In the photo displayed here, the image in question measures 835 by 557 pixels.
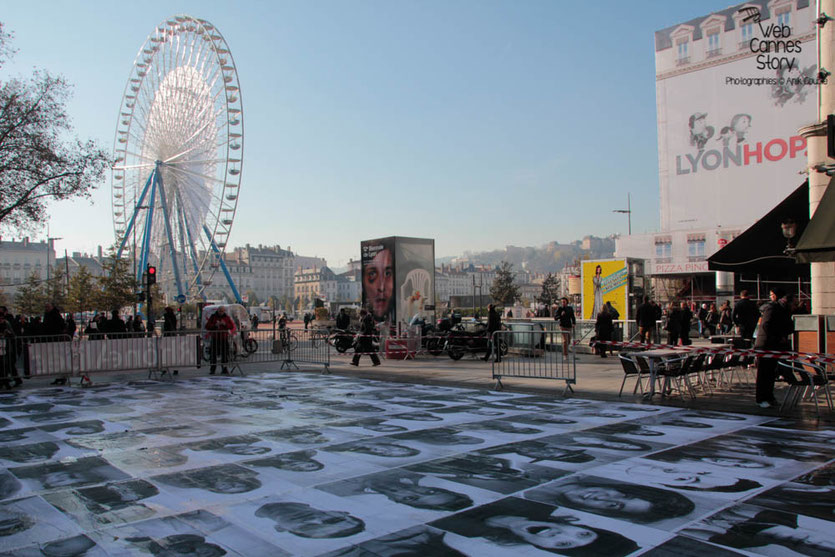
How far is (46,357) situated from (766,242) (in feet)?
51.2

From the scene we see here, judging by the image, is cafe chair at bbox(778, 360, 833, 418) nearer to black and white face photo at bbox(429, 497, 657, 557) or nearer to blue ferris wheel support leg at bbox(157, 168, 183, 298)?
black and white face photo at bbox(429, 497, 657, 557)

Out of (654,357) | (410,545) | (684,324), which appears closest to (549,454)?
(410,545)

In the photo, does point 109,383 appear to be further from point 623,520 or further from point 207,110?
point 207,110

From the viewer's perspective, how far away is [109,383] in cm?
1459

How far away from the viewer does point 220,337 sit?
16.7 meters

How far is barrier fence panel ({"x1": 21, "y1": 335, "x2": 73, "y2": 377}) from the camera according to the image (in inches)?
549

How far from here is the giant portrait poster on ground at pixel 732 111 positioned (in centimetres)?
5422

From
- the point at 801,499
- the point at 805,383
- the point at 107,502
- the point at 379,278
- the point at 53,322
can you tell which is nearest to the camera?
the point at 801,499

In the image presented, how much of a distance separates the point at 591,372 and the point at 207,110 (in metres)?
28.8

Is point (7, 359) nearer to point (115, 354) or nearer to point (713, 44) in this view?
point (115, 354)

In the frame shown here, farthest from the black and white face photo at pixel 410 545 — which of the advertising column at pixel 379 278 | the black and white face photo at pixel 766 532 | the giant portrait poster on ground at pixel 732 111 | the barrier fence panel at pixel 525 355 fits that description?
the giant portrait poster on ground at pixel 732 111

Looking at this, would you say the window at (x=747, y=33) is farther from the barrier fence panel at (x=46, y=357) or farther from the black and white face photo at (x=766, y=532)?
the black and white face photo at (x=766, y=532)

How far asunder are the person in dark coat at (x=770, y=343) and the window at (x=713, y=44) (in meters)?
57.7

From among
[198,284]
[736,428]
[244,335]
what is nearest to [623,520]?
[736,428]
